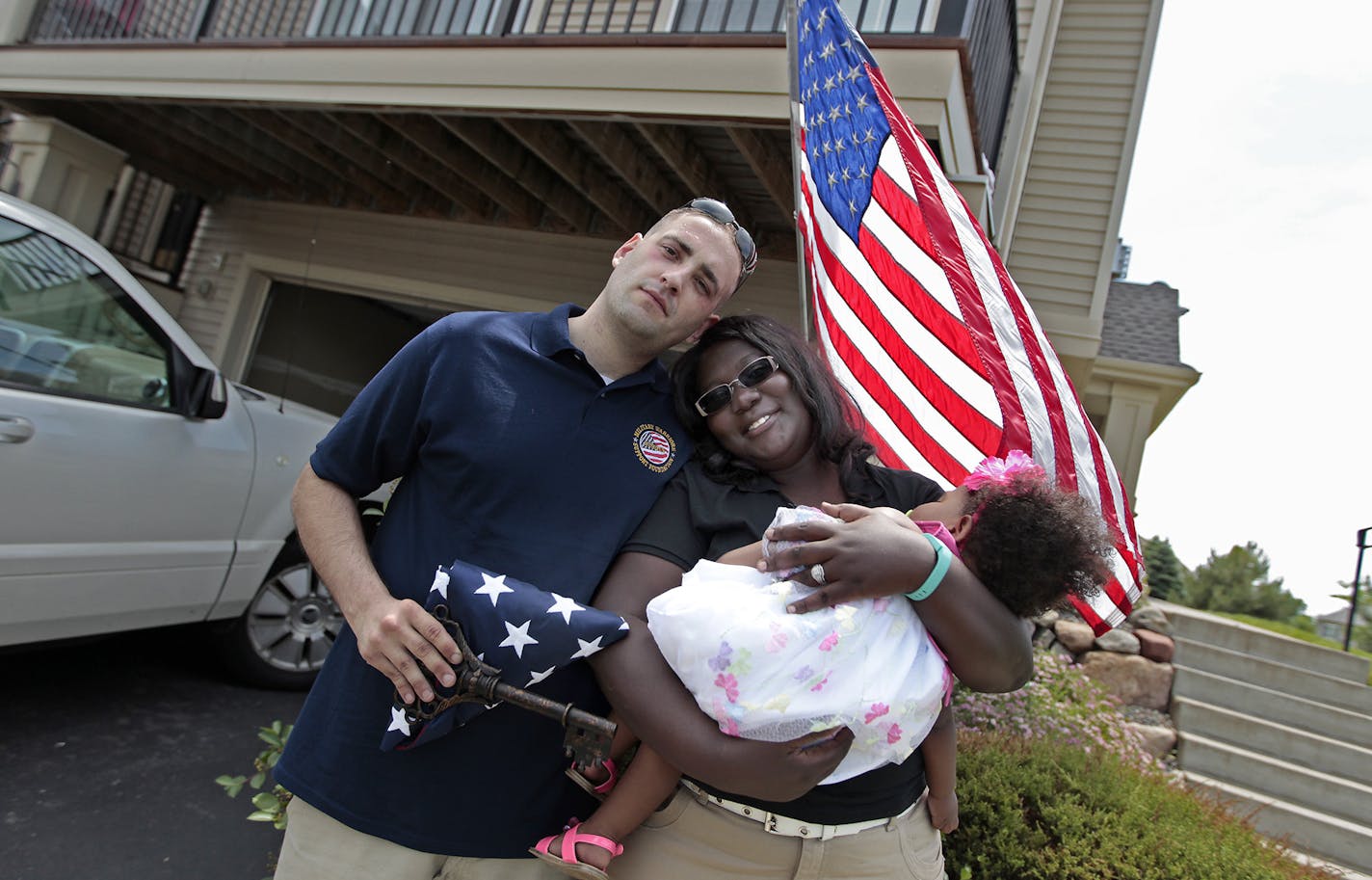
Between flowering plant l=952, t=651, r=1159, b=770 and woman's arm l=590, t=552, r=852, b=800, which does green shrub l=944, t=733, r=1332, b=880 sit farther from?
woman's arm l=590, t=552, r=852, b=800

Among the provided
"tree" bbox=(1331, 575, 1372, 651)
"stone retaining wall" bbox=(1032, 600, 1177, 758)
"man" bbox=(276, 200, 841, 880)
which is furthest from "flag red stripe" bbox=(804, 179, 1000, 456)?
"tree" bbox=(1331, 575, 1372, 651)

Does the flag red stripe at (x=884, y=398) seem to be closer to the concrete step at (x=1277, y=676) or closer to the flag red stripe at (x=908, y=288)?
the flag red stripe at (x=908, y=288)

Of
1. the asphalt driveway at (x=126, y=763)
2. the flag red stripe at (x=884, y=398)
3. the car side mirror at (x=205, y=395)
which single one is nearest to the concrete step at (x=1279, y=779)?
the flag red stripe at (x=884, y=398)

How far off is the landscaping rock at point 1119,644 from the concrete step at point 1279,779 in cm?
79

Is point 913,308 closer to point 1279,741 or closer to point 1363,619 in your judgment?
point 1279,741

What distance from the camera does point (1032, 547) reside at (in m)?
1.48

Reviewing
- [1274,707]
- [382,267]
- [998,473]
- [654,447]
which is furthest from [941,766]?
[382,267]

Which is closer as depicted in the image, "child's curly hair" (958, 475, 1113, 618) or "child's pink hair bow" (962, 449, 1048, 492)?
"child's curly hair" (958, 475, 1113, 618)

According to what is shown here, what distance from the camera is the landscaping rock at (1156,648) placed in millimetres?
6340

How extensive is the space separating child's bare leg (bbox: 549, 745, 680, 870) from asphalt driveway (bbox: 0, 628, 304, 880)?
2138 mm

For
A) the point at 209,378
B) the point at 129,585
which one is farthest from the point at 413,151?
the point at 129,585

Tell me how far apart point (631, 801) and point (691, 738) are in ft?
0.84

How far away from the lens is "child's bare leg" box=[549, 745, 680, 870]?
148 cm

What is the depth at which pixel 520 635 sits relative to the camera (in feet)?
4.55
